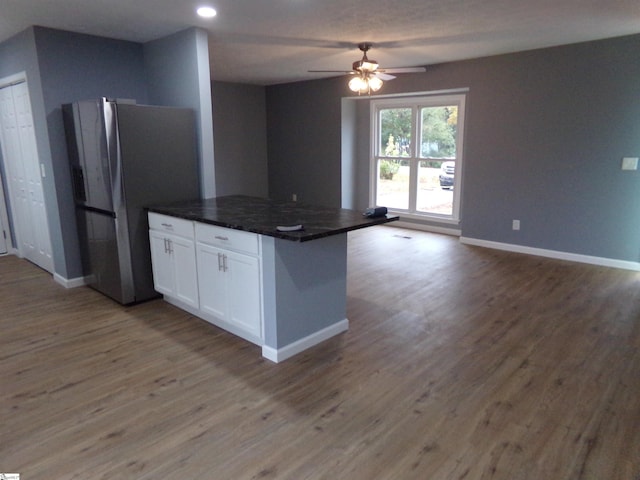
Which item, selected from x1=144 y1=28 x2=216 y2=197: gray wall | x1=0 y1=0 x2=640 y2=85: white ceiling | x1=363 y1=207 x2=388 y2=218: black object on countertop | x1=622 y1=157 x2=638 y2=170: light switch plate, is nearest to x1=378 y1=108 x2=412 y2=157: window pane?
x1=0 y1=0 x2=640 y2=85: white ceiling

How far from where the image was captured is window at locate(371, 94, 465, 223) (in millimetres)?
6270

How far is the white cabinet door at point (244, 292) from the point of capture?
2.72 meters

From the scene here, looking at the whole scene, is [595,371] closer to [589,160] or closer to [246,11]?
[589,160]

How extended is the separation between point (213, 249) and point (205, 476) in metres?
1.52

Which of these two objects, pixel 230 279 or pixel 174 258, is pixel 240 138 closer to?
pixel 174 258

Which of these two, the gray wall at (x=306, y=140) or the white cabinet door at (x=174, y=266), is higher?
the gray wall at (x=306, y=140)

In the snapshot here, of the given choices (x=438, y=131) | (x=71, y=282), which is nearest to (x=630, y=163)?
(x=438, y=131)

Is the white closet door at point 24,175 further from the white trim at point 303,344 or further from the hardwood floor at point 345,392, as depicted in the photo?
the white trim at point 303,344

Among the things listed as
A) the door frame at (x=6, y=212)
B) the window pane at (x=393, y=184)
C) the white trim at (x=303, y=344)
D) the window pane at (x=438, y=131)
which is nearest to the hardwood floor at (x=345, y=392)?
the white trim at (x=303, y=344)

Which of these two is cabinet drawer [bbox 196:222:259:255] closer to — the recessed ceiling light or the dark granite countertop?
the dark granite countertop

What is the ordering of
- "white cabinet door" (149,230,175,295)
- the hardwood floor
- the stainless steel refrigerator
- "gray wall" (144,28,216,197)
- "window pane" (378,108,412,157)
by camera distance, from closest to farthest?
the hardwood floor < the stainless steel refrigerator < "white cabinet door" (149,230,175,295) < "gray wall" (144,28,216,197) < "window pane" (378,108,412,157)

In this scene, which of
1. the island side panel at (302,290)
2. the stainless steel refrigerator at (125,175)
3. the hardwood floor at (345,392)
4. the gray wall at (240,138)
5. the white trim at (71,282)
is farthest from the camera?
the gray wall at (240,138)

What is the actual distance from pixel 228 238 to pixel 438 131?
180 inches

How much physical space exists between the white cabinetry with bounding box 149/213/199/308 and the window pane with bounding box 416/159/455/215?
14.4 feet
